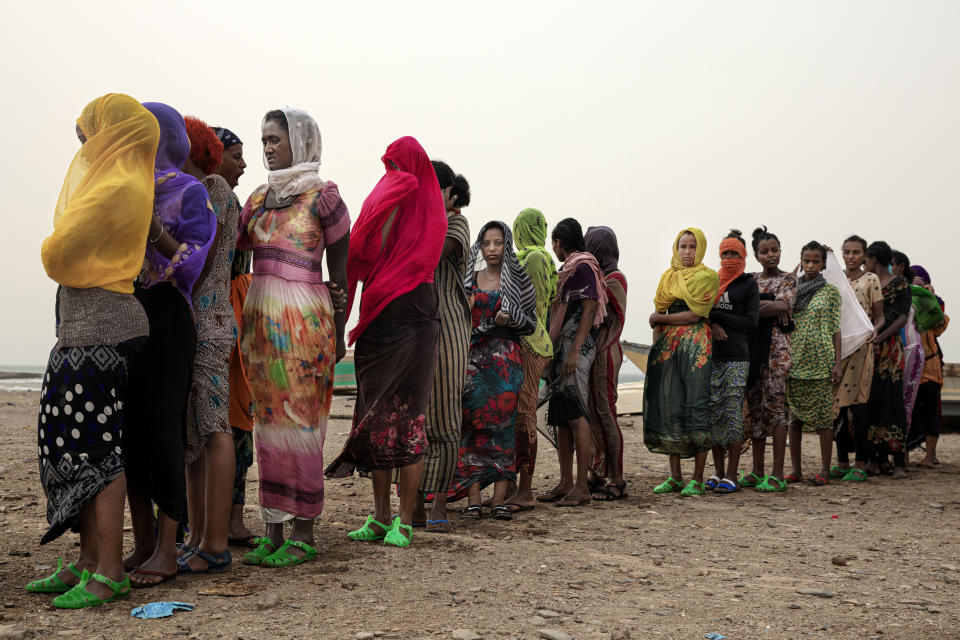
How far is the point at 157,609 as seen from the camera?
3.11 meters

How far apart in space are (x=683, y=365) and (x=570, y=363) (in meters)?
1.16

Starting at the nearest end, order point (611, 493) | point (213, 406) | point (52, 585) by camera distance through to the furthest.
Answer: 1. point (52, 585)
2. point (213, 406)
3. point (611, 493)

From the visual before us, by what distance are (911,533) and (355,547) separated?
3.51 meters

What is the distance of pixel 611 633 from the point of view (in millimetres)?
3055

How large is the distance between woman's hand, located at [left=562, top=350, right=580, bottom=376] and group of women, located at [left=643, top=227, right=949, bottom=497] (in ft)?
3.48

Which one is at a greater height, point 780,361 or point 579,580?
point 780,361

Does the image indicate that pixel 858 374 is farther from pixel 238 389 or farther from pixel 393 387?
pixel 238 389

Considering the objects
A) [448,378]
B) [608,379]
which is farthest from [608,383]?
[448,378]

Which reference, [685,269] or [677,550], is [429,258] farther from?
[685,269]

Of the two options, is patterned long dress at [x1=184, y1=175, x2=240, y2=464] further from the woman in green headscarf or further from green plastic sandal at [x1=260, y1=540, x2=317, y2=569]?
the woman in green headscarf

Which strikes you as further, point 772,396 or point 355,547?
point 772,396

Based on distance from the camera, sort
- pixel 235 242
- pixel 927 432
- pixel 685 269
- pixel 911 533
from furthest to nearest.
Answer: pixel 927 432
pixel 685 269
pixel 911 533
pixel 235 242

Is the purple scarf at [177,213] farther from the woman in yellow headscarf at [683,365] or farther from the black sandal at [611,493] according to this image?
the woman in yellow headscarf at [683,365]

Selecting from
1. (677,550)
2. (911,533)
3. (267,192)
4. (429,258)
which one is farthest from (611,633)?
(911,533)
